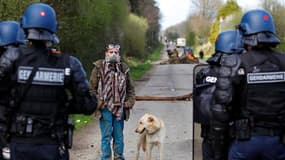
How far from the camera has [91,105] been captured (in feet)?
15.3

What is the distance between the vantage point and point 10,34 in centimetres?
532

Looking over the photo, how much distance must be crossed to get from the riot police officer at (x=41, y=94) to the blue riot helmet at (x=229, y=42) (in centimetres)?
162

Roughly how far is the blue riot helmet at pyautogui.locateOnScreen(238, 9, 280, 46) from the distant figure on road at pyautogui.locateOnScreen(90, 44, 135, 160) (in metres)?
3.26

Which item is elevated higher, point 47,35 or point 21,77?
point 47,35

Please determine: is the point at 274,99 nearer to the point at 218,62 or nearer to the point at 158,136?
the point at 218,62

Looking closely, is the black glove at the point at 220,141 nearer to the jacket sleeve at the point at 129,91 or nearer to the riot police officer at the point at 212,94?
the riot police officer at the point at 212,94

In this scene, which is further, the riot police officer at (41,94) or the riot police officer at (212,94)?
the riot police officer at (212,94)

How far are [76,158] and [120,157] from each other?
175 cm

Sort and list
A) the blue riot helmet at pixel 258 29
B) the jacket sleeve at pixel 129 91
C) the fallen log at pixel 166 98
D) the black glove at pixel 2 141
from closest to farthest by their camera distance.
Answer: the black glove at pixel 2 141
the blue riot helmet at pixel 258 29
the jacket sleeve at pixel 129 91
the fallen log at pixel 166 98

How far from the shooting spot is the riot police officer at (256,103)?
15.4ft

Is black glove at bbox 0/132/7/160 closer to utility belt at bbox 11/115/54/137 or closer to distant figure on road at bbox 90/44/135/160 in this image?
utility belt at bbox 11/115/54/137

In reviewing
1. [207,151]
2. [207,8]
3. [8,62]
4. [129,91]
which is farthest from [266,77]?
[207,8]

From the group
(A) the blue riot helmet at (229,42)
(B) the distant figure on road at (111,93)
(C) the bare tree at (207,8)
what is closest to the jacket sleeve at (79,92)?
(A) the blue riot helmet at (229,42)

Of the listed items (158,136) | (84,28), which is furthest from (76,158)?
(84,28)
